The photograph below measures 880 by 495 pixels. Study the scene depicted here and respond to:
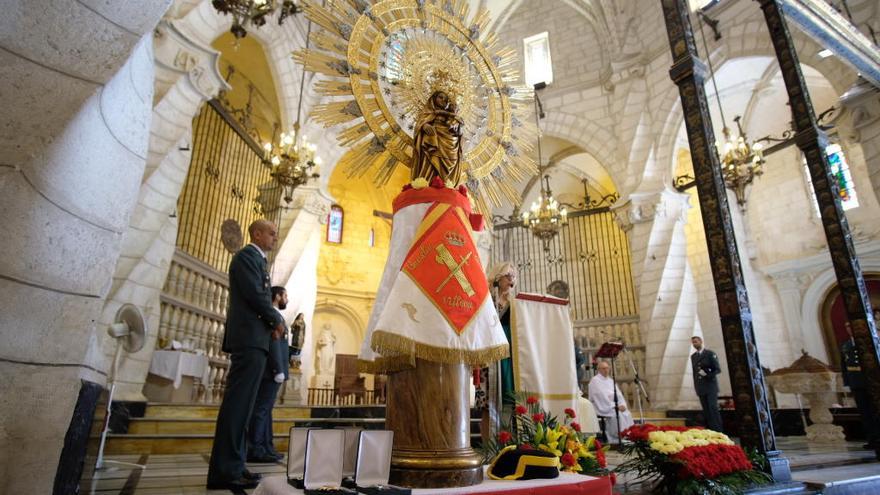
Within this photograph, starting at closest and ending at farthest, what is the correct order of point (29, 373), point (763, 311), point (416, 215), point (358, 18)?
point (29, 373), point (416, 215), point (358, 18), point (763, 311)

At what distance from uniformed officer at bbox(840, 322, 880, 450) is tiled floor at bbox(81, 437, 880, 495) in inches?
15.6

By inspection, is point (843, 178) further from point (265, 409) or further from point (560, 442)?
point (265, 409)

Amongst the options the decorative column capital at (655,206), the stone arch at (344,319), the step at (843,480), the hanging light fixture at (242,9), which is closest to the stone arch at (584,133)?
the decorative column capital at (655,206)

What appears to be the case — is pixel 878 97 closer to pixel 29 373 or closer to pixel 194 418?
pixel 29 373

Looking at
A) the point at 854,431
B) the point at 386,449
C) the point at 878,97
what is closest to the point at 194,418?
the point at 386,449

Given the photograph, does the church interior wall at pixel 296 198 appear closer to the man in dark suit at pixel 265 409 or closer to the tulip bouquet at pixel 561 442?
the man in dark suit at pixel 265 409

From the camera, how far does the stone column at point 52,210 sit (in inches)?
45.4

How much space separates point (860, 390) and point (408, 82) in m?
7.18

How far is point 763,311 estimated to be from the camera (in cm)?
1257

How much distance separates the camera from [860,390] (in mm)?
6285

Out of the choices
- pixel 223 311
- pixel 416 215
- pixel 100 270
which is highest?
pixel 223 311

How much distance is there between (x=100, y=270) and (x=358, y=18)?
88.3 inches

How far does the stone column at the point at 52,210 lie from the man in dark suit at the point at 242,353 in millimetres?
1407

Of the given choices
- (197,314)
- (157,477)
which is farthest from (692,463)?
(197,314)
